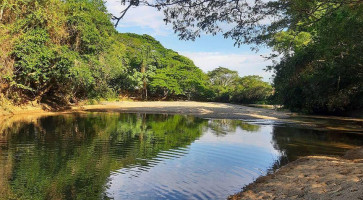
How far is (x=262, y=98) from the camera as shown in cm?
6681

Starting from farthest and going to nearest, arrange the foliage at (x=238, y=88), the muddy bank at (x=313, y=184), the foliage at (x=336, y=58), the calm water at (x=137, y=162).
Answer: the foliage at (x=238, y=88)
the foliage at (x=336, y=58)
the calm water at (x=137, y=162)
the muddy bank at (x=313, y=184)

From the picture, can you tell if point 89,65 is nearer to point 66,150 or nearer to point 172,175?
point 66,150

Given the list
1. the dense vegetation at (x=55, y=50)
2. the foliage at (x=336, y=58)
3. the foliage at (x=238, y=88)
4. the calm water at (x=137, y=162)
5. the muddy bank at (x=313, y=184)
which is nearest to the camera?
the muddy bank at (x=313, y=184)

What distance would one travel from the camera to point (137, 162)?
9.88 m

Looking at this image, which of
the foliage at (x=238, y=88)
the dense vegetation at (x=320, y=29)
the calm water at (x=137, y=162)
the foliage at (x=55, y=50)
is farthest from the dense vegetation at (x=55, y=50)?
the foliage at (x=238, y=88)

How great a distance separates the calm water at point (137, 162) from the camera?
23.0 ft

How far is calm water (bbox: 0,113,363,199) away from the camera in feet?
23.0

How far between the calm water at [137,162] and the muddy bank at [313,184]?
2.62 ft

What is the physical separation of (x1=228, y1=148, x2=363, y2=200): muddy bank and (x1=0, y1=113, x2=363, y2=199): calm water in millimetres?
798

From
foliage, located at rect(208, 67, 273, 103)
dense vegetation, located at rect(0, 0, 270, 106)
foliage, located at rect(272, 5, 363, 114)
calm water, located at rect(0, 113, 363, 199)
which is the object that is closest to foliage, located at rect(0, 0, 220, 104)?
dense vegetation, located at rect(0, 0, 270, 106)

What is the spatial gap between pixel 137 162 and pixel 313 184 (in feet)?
18.6

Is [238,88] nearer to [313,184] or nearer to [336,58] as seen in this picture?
[336,58]

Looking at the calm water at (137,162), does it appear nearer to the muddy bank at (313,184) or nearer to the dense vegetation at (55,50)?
the muddy bank at (313,184)

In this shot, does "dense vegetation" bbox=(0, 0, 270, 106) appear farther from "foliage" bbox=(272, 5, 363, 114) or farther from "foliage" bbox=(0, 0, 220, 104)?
"foliage" bbox=(272, 5, 363, 114)
